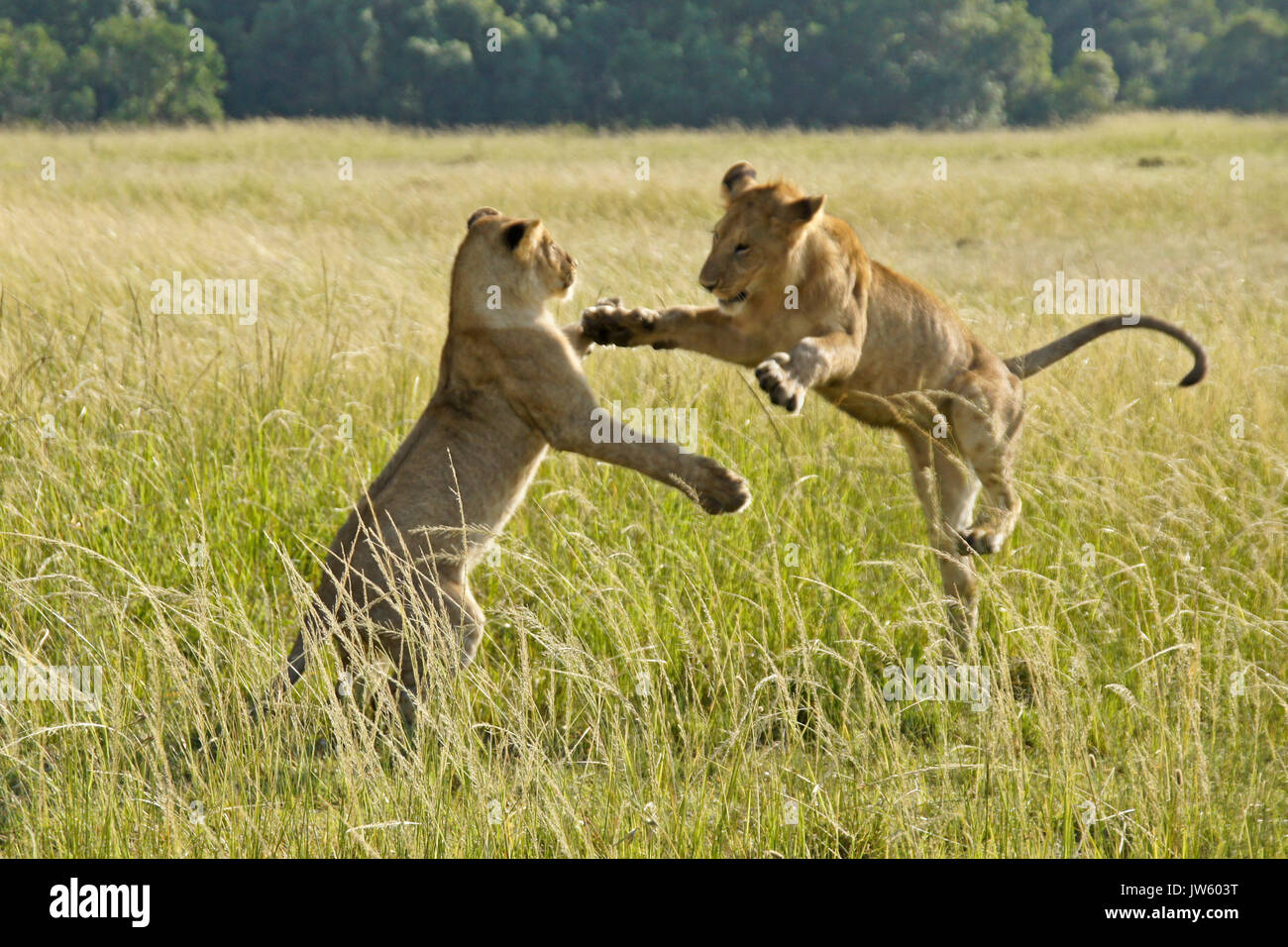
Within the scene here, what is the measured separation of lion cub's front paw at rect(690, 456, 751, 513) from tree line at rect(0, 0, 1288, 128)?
2067 inches

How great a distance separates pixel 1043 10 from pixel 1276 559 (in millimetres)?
76844

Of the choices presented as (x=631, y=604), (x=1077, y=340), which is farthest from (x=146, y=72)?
(x=631, y=604)

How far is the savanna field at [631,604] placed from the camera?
352 centimetres

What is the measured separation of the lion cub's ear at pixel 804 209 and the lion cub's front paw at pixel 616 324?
1.90 feet

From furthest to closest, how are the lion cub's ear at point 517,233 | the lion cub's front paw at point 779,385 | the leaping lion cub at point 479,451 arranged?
the lion cub's ear at point 517,233, the leaping lion cub at point 479,451, the lion cub's front paw at point 779,385

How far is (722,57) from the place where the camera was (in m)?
60.0

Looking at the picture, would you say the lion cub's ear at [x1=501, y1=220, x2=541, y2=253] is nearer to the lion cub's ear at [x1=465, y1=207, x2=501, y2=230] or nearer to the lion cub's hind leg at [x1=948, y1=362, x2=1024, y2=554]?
the lion cub's ear at [x1=465, y1=207, x2=501, y2=230]

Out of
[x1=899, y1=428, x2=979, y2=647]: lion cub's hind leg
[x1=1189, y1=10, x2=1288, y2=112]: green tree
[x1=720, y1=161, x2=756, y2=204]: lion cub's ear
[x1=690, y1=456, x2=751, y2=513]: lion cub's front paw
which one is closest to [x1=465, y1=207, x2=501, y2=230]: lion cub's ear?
[x1=720, y1=161, x2=756, y2=204]: lion cub's ear

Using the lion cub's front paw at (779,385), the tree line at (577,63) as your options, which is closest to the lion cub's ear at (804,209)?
the lion cub's front paw at (779,385)

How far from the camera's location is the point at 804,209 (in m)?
4.61

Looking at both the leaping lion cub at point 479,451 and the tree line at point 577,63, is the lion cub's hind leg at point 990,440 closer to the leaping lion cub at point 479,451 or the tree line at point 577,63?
the leaping lion cub at point 479,451

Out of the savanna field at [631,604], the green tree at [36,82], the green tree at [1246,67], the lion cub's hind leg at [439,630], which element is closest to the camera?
the savanna field at [631,604]

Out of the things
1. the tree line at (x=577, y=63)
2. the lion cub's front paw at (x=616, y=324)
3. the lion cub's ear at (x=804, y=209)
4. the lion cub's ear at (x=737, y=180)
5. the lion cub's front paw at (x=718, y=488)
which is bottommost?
the lion cub's front paw at (x=718, y=488)
